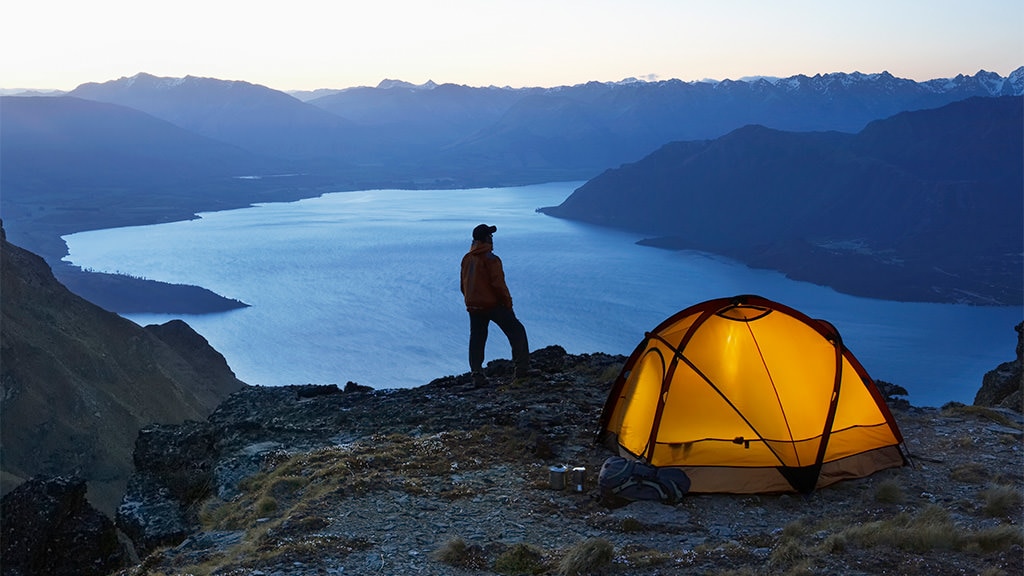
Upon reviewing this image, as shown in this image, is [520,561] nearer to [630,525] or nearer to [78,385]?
[630,525]

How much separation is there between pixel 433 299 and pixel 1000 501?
97.1 meters

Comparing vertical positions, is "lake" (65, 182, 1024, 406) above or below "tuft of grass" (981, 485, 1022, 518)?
below

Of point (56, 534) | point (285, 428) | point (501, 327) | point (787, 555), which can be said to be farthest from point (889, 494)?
point (56, 534)

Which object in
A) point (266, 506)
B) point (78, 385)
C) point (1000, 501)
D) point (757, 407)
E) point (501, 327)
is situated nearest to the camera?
point (1000, 501)

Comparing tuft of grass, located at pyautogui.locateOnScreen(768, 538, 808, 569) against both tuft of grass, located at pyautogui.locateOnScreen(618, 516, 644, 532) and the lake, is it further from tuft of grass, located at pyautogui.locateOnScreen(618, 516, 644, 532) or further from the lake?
the lake

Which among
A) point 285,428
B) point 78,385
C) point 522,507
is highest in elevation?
point 522,507

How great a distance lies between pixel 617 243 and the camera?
165750mm

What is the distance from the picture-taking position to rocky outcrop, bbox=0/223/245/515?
31.5m

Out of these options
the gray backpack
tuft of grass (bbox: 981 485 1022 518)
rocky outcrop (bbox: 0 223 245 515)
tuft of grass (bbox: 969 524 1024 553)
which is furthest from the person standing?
rocky outcrop (bbox: 0 223 245 515)

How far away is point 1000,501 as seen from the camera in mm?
6887

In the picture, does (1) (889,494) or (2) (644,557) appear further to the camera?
(1) (889,494)

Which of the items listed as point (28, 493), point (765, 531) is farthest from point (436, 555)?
point (28, 493)

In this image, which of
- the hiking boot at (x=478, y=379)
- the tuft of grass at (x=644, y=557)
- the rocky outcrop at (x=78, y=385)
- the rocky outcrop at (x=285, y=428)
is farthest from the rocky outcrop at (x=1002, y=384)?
the rocky outcrop at (x=78, y=385)

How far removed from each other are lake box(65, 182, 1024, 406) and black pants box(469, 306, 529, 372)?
187ft
